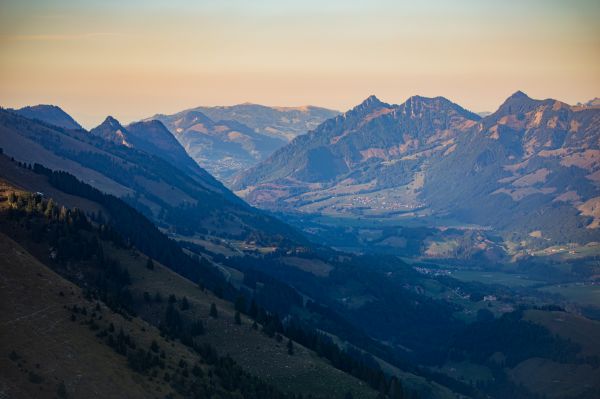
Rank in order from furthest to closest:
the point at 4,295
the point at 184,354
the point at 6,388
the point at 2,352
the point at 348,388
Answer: the point at 348,388 → the point at 184,354 → the point at 4,295 → the point at 2,352 → the point at 6,388

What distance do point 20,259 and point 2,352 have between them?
144 feet

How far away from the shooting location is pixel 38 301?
17112 cm

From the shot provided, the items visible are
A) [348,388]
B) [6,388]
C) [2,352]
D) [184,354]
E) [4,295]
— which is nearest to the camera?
[6,388]

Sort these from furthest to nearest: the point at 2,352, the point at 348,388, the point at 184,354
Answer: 1. the point at 348,388
2. the point at 184,354
3. the point at 2,352

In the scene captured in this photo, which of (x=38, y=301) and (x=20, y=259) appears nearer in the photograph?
(x=38, y=301)

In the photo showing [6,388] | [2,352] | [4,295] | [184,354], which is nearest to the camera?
[6,388]

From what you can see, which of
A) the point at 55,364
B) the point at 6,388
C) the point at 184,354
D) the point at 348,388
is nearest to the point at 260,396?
the point at 184,354

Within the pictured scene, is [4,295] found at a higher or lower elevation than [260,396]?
higher

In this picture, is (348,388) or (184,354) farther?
(348,388)

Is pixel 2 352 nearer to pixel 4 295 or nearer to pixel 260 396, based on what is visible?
pixel 4 295

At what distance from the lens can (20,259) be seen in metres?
186

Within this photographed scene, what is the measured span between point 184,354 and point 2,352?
147 ft

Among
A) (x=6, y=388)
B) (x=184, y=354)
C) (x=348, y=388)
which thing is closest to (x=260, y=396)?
(x=184, y=354)

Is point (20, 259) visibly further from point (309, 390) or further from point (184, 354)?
point (309, 390)
